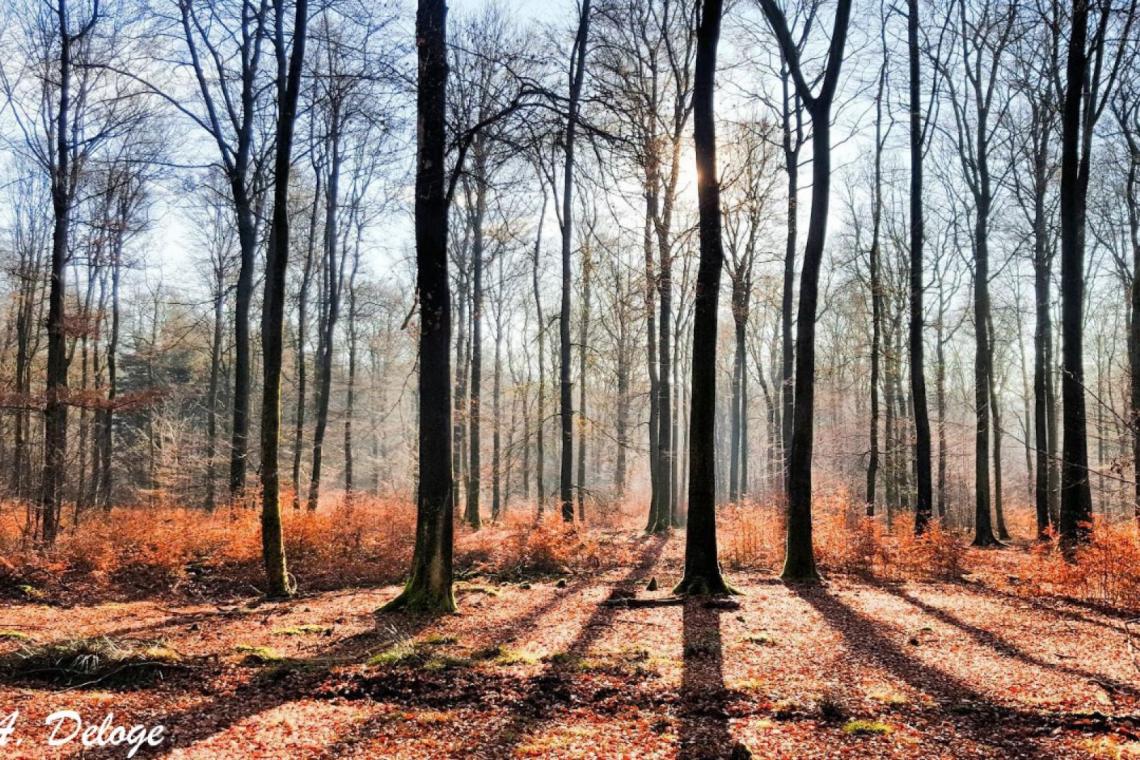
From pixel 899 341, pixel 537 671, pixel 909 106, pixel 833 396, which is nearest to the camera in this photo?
pixel 537 671

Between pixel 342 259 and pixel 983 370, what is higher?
pixel 342 259

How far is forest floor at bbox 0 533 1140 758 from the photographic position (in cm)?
420

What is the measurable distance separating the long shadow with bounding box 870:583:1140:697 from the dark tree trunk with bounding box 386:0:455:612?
5.95 metres

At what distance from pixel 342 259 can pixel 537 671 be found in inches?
782

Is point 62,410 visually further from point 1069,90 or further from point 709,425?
point 1069,90

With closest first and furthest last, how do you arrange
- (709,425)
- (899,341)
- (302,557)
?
(709,425) < (302,557) < (899,341)

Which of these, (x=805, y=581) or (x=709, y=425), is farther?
(x=805, y=581)

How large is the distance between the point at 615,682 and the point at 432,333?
463 cm

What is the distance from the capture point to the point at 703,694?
200 inches

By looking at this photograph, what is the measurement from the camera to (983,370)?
18297 millimetres

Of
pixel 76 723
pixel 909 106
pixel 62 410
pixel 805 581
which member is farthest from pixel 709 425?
pixel 62 410

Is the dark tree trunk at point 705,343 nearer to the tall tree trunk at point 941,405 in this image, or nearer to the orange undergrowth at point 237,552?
the orange undergrowth at point 237,552

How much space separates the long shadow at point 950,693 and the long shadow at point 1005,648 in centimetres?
93

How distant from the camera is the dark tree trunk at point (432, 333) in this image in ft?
26.3
